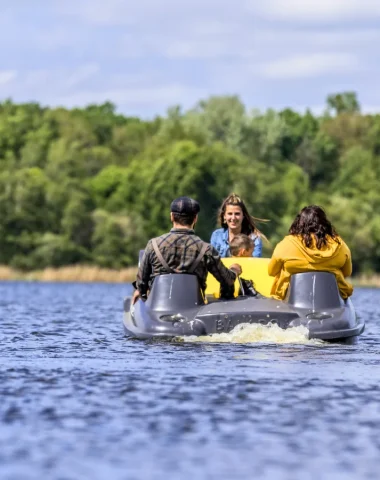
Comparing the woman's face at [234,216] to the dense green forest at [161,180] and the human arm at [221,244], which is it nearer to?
the human arm at [221,244]

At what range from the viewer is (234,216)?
1617 centimetres

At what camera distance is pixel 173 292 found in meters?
14.8

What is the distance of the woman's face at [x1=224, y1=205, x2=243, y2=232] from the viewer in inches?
637

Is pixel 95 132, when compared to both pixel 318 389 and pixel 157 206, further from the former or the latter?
pixel 318 389

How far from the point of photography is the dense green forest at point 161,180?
85.1 m

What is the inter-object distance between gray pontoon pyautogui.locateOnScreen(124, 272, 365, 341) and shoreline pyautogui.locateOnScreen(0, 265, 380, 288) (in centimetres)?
5688

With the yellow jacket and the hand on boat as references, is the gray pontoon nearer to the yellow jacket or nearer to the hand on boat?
the yellow jacket

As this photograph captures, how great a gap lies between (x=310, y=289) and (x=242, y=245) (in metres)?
1.50

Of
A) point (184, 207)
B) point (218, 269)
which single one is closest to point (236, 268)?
point (218, 269)

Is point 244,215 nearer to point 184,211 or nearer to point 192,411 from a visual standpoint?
point 184,211

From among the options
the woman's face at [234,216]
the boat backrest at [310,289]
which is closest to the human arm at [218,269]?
the boat backrest at [310,289]

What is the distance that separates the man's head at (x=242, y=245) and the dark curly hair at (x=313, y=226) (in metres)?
1.19

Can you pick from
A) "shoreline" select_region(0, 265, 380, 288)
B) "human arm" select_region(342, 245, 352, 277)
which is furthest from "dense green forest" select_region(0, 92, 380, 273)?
"human arm" select_region(342, 245, 352, 277)

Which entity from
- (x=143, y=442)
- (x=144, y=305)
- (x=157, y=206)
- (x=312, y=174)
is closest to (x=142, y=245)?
(x=157, y=206)
